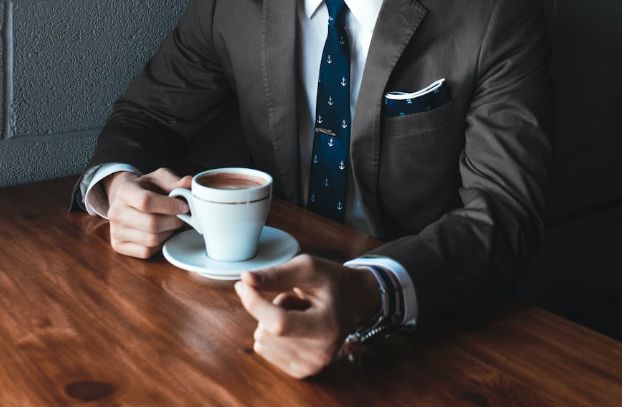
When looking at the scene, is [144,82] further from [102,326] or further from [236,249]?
[102,326]

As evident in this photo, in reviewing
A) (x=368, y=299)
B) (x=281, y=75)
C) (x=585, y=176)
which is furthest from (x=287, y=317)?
(x=585, y=176)

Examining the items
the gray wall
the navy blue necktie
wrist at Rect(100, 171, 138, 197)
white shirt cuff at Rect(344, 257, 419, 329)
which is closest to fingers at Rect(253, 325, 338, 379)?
white shirt cuff at Rect(344, 257, 419, 329)

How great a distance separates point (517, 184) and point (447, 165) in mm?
225

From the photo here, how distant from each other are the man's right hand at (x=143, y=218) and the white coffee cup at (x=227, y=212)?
22 millimetres

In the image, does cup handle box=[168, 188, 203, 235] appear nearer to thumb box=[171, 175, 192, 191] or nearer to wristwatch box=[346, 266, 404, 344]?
thumb box=[171, 175, 192, 191]

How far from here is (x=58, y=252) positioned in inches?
43.6

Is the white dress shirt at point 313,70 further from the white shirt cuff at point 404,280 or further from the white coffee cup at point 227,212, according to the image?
the white shirt cuff at point 404,280

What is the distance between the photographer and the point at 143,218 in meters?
1.08

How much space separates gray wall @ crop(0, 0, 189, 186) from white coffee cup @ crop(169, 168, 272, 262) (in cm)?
58

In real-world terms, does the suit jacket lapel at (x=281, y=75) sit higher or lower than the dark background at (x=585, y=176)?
higher

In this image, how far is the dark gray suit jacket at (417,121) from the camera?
1.07 m

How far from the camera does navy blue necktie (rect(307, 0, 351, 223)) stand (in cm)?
140

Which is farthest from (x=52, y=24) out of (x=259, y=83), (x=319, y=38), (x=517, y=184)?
(x=517, y=184)


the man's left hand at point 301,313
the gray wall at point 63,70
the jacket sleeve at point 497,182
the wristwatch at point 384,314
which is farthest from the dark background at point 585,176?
the man's left hand at point 301,313
